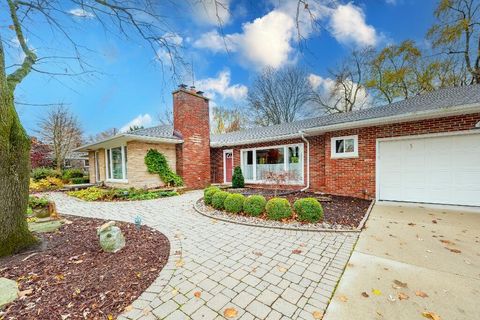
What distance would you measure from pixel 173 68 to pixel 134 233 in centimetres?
340

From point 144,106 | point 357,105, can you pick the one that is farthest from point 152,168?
point 357,105

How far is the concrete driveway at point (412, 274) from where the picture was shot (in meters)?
2.02

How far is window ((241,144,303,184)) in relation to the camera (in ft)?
30.9

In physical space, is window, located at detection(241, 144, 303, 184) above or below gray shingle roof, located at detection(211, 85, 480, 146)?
below

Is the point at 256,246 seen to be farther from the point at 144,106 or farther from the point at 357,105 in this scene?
the point at 357,105

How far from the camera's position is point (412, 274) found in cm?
263

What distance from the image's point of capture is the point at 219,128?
26.0 metres

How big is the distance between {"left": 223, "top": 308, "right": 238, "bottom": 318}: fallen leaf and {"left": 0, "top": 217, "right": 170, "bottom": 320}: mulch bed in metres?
1.03

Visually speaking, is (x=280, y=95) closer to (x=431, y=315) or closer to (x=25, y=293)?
(x=431, y=315)

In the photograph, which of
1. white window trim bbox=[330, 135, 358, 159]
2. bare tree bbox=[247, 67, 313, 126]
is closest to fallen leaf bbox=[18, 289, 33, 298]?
white window trim bbox=[330, 135, 358, 159]

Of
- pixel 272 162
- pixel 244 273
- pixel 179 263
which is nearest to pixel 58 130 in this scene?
pixel 272 162

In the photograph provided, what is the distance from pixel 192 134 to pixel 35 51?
288 inches

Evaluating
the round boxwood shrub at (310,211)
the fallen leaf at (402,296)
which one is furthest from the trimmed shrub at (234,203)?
the fallen leaf at (402,296)

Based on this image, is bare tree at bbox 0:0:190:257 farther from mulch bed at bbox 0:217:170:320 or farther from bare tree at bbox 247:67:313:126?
bare tree at bbox 247:67:313:126
